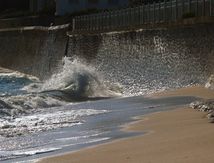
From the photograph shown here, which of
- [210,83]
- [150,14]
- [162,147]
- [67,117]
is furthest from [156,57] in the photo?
[162,147]

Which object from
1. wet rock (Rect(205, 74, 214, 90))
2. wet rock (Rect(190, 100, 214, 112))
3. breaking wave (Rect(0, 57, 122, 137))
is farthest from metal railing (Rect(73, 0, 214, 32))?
wet rock (Rect(190, 100, 214, 112))

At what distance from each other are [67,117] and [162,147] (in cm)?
795

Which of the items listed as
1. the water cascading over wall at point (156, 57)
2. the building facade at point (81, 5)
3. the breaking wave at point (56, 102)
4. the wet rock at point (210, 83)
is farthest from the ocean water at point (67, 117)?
the building facade at point (81, 5)

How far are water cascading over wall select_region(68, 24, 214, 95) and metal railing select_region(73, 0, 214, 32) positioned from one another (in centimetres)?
64

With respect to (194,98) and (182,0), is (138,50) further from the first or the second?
(194,98)

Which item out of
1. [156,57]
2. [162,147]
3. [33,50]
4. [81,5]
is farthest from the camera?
[81,5]

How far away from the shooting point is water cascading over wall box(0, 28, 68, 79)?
46.1 meters

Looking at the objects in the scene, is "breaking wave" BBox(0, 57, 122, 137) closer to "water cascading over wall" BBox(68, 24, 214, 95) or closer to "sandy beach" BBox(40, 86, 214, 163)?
"water cascading over wall" BBox(68, 24, 214, 95)

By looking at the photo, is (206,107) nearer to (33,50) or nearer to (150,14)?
(150,14)

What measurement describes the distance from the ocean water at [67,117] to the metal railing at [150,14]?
11.8ft

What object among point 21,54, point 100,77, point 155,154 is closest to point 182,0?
point 100,77

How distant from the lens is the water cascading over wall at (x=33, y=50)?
151ft

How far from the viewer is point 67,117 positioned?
1823 cm

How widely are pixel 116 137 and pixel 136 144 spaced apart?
160cm
